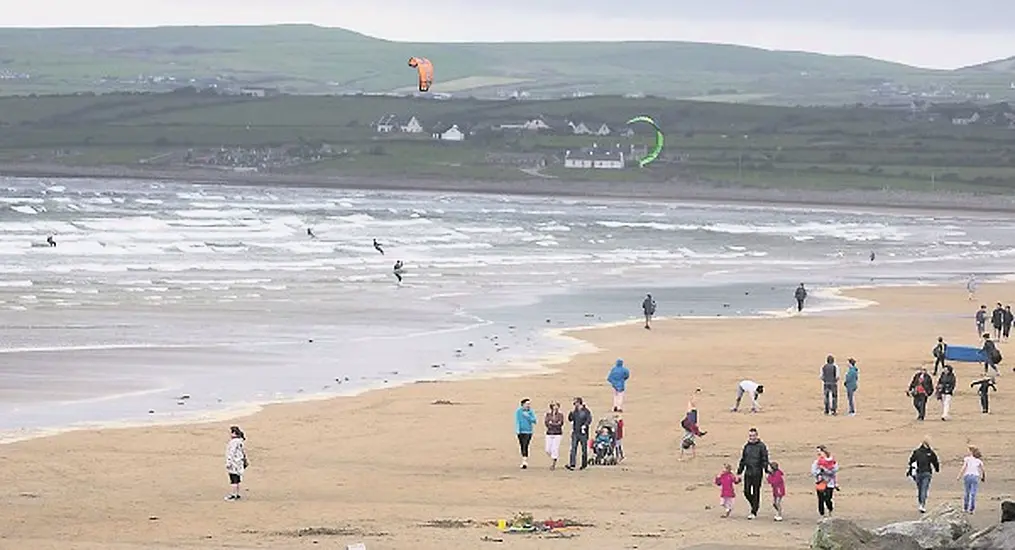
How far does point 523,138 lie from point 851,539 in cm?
14958

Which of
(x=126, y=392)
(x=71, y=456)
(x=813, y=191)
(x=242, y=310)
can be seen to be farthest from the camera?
(x=813, y=191)

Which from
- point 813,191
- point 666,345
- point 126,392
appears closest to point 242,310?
point 666,345

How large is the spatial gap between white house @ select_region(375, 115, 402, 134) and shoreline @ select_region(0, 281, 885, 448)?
126 metres

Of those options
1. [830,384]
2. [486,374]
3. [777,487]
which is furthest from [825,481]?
[486,374]

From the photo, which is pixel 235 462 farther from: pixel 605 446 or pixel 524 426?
pixel 605 446

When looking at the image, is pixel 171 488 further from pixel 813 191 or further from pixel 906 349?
pixel 813 191

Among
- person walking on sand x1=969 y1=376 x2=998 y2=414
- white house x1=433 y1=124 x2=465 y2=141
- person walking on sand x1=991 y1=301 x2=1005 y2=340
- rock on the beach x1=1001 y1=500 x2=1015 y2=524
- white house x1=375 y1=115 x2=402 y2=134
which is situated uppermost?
white house x1=375 y1=115 x2=402 y2=134

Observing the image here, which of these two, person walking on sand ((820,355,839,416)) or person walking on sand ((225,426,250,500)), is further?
person walking on sand ((820,355,839,416))

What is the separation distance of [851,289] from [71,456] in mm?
31854

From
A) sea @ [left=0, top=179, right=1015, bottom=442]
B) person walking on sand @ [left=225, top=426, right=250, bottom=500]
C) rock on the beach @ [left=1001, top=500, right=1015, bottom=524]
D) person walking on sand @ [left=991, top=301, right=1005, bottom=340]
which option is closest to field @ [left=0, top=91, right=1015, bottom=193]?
sea @ [left=0, top=179, right=1015, bottom=442]

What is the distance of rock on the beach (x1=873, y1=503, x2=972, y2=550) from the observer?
15.2 metres

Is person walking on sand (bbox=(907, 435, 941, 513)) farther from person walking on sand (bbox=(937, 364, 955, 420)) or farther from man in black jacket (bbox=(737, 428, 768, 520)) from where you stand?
person walking on sand (bbox=(937, 364, 955, 420))

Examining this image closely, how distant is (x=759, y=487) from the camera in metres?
18.9

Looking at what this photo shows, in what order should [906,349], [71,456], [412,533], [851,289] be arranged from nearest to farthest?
[412,533], [71,456], [906,349], [851,289]
